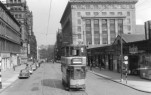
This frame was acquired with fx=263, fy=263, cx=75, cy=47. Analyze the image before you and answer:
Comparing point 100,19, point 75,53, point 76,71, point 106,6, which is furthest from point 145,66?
point 106,6

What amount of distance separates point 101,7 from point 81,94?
305 ft

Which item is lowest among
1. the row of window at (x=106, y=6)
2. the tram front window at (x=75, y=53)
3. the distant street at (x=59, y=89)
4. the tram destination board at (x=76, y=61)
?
the distant street at (x=59, y=89)

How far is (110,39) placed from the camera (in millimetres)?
113562

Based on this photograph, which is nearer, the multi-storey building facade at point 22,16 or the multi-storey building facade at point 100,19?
the multi-storey building facade at point 100,19

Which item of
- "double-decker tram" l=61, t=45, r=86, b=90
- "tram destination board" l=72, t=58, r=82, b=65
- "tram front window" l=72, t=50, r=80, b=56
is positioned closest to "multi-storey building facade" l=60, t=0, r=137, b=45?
"tram front window" l=72, t=50, r=80, b=56

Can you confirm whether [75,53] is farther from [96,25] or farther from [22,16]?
[22,16]

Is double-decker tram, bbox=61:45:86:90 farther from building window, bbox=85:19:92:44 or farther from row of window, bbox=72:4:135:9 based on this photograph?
row of window, bbox=72:4:135:9

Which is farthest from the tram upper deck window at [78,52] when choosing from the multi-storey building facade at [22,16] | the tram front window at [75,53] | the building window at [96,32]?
the multi-storey building facade at [22,16]

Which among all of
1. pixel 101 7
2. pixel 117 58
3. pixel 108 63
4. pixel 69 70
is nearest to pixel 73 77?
pixel 69 70

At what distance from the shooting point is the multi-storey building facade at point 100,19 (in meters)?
112

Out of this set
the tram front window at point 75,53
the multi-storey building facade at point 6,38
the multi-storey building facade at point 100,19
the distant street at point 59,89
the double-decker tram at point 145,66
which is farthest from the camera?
the multi-storey building facade at point 100,19

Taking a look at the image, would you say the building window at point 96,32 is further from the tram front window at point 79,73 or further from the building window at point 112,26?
the tram front window at point 79,73

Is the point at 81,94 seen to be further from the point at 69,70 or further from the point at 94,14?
the point at 94,14

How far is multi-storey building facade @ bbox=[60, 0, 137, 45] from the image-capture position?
112 m
